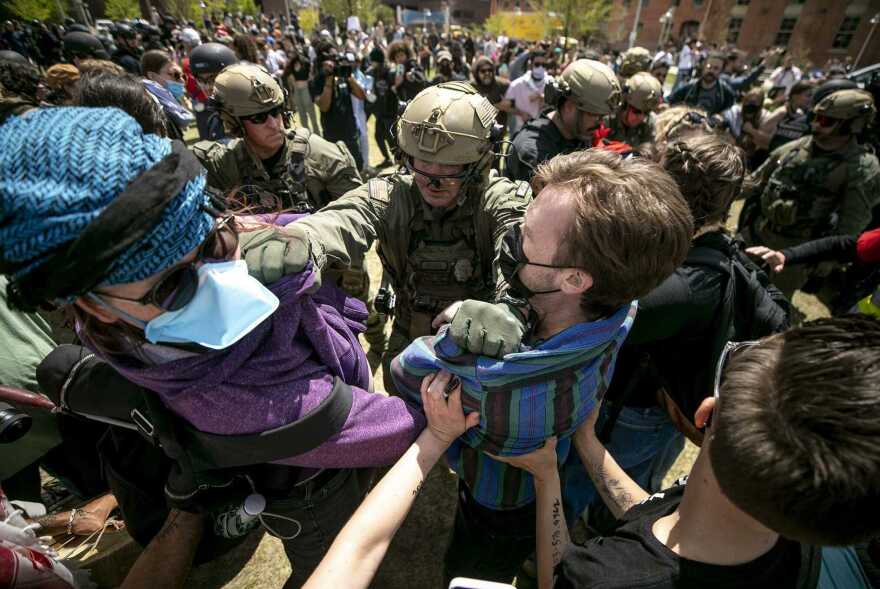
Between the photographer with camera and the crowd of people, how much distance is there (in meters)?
4.49

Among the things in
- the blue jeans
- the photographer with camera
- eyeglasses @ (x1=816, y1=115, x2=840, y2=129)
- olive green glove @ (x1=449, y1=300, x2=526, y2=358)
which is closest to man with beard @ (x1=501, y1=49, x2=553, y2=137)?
the photographer with camera

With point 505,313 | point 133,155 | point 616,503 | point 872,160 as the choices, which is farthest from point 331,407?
point 872,160

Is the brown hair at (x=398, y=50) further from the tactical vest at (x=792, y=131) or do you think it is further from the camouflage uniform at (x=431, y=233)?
the camouflage uniform at (x=431, y=233)

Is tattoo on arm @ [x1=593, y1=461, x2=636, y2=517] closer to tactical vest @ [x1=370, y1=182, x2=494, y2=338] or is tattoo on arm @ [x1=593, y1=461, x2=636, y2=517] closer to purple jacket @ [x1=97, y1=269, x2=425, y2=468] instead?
purple jacket @ [x1=97, y1=269, x2=425, y2=468]

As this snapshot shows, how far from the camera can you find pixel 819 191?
3.81 metres

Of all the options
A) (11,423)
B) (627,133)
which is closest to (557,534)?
(11,423)

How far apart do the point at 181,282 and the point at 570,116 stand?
3.95 metres

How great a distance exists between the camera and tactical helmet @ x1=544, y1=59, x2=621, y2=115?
12.4 feet

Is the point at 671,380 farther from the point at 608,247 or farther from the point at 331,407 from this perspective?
the point at 331,407

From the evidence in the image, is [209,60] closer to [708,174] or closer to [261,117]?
[261,117]

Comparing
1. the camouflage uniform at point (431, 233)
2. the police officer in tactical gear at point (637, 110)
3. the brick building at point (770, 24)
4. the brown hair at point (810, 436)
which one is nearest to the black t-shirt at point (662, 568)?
the brown hair at point (810, 436)

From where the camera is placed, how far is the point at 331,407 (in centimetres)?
129

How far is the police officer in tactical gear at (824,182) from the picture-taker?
3.57 metres

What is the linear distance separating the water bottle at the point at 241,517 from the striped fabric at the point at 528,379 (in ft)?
2.48
